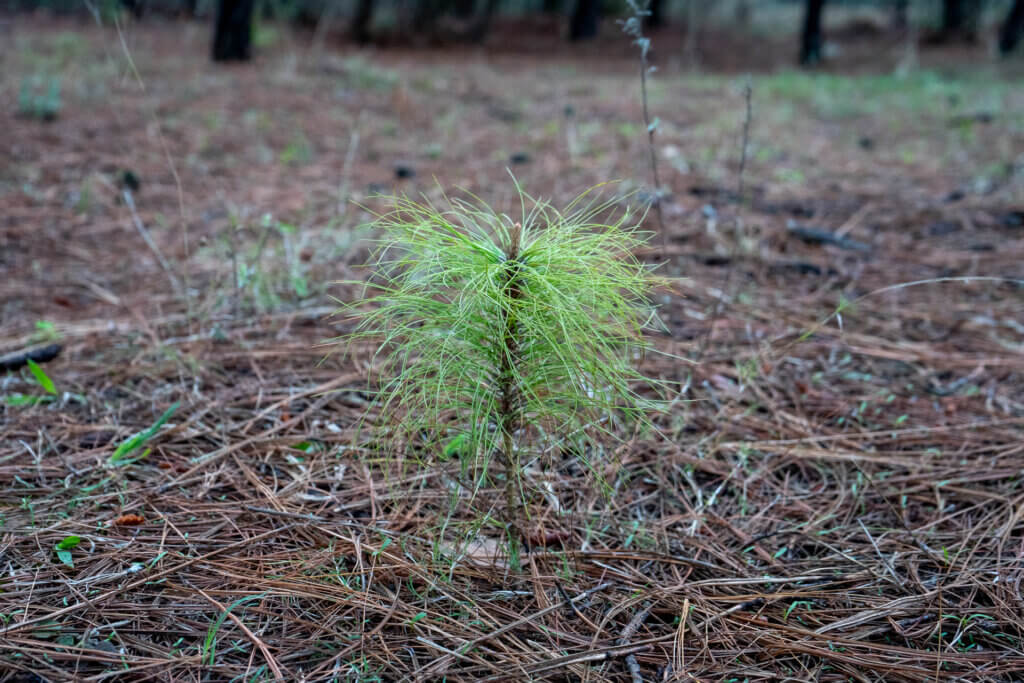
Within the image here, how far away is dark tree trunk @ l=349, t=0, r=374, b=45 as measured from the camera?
14.4m

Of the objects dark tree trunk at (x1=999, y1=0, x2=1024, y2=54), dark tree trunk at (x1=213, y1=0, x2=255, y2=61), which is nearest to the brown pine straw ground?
dark tree trunk at (x1=213, y1=0, x2=255, y2=61)

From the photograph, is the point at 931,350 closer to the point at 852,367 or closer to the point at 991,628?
the point at 852,367

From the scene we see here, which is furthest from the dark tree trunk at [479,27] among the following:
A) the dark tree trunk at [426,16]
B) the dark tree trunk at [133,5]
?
the dark tree trunk at [133,5]

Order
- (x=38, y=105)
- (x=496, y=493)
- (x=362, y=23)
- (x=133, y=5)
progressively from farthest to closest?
(x=362, y=23), (x=133, y=5), (x=38, y=105), (x=496, y=493)

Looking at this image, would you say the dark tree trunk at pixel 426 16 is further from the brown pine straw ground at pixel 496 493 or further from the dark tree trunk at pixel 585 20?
the brown pine straw ground at pixel 496 493

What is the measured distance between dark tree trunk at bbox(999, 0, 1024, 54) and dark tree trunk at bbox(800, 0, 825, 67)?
331 centimetres

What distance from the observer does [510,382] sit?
1.53 m

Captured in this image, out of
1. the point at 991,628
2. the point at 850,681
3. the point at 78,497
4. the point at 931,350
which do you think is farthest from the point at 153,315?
the point at 931,350

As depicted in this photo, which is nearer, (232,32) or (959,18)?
(232,32)

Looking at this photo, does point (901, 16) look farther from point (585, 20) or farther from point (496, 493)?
point (496, 493)

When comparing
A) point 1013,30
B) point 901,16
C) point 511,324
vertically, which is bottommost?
point 511,324

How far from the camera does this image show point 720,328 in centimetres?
291

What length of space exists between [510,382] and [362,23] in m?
15.0

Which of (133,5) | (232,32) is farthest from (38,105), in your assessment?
(133,5)
